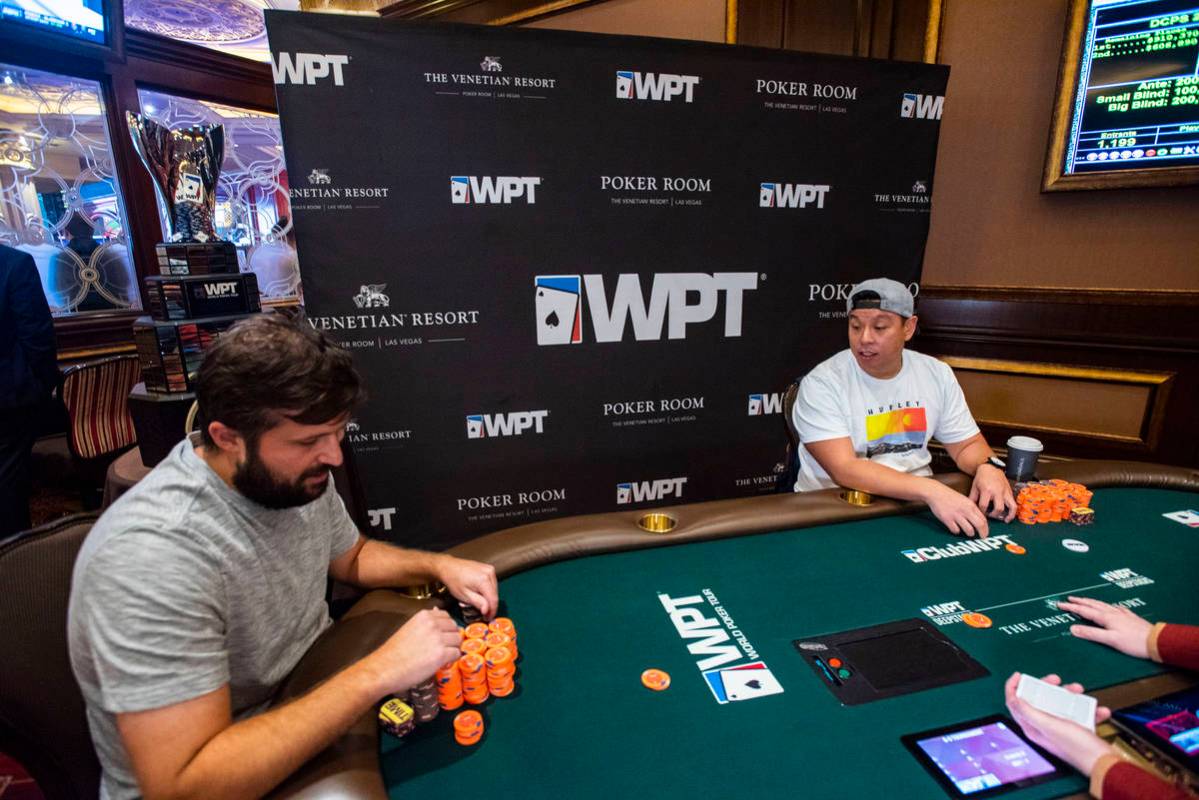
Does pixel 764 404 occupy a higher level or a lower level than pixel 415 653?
lower

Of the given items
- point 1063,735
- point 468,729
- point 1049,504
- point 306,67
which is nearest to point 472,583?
point 468,729

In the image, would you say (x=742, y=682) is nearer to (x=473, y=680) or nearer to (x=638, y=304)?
(x=473, y=680)

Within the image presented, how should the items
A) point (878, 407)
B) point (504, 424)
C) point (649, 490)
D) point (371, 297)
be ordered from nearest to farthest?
point (878, 407) < point (371, 297) < point (504, 424) < point (649, 490)

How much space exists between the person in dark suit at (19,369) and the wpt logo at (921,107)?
4.08 metres

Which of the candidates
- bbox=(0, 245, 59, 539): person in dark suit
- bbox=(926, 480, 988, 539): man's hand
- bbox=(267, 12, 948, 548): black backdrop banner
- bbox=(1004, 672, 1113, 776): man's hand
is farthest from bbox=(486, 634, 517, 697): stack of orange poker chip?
bbox=(0, 245, 59, 539): person in dark suit

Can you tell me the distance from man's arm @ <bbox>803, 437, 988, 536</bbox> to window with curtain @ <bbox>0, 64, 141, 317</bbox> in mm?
4542

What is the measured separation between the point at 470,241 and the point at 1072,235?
9.84 ft

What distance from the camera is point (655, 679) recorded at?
1093mm

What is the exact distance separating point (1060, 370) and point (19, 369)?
4945 mm

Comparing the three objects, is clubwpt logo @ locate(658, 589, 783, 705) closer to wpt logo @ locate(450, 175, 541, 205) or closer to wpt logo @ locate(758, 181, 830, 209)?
wpt logo @ locate(450, 175, 541, 205)

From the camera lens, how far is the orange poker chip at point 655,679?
1.08m

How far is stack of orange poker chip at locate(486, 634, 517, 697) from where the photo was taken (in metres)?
1.07

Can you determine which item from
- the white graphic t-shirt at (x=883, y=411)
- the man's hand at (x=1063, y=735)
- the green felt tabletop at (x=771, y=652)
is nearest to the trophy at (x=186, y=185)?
the green felt tabletop at (x=771, y=652)

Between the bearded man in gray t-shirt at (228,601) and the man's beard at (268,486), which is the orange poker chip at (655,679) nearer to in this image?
the bearded man in gray t-shirt at (228,601)
